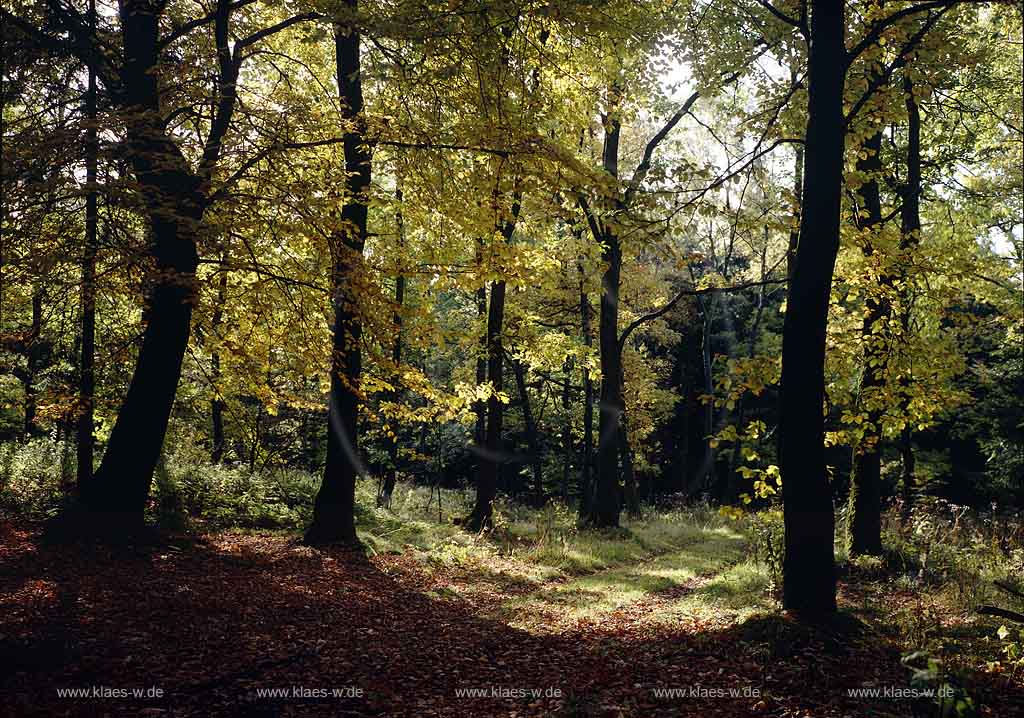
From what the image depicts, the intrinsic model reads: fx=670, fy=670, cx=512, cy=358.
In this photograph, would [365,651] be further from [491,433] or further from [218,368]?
[218,368]

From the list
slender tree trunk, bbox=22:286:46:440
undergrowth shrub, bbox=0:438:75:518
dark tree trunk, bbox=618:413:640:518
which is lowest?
dark tree trunk, bbox=618:413:640:518

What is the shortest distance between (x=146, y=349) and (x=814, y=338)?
30.9ft

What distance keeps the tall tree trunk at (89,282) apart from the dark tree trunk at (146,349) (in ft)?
2.06

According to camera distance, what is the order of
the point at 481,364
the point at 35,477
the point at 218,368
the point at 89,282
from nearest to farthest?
the point at 89,282 → the point at 35,477 → the point at 218,368 → the point at 481,364

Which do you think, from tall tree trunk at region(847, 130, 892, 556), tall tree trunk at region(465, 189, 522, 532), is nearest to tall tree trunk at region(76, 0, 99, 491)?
tall tree trunk at region(465, 189, 522, 532)

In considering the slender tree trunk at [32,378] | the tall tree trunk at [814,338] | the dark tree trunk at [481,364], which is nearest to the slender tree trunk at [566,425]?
the dark tree trunk at [481,364]

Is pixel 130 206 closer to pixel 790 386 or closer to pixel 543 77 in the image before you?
pixel 790 386

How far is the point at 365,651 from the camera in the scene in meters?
6.73

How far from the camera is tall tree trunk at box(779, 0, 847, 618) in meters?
6.73

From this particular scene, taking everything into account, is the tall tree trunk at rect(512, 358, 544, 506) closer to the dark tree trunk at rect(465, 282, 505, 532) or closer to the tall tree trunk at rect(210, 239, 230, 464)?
the dark tree trunk at rect(465, 282, 505, 532)

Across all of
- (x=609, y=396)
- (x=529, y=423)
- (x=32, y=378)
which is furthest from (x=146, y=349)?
(x=529, y=423)

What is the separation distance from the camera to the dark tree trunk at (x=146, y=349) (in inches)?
378

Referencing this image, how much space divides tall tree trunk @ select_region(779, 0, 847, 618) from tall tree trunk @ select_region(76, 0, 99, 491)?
751 cm

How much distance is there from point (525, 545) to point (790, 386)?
8835 mm
